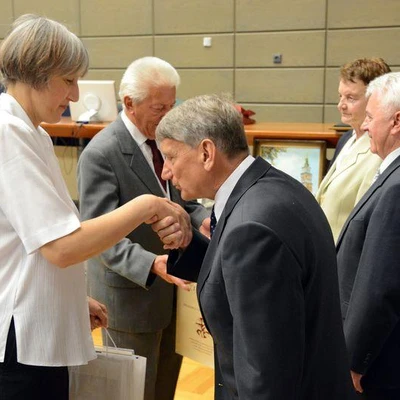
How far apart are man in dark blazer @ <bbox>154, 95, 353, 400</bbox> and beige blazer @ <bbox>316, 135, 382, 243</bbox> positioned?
4.20ft

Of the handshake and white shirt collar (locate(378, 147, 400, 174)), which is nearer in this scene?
the handshake

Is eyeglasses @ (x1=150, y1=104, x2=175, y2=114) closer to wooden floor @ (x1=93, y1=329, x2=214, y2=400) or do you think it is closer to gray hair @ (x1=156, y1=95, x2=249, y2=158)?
gray hair @ (x1=156, y1=95, x2=249, y2=158)

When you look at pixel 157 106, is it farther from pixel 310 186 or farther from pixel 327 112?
pixel 327 112

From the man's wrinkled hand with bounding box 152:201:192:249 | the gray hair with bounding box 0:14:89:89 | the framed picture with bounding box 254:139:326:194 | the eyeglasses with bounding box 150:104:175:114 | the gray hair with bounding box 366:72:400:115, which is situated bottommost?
the framed picture with bounding box 254:139:326:194

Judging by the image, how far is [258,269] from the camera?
48.4 inches

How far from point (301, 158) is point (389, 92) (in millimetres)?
1722

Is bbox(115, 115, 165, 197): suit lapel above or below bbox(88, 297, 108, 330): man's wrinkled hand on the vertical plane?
above

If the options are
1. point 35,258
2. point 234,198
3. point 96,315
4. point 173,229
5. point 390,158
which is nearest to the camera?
point 234,198

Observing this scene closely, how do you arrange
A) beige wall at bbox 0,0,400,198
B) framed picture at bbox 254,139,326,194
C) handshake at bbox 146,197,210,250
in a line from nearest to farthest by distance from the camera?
handshake at bbox 146,197,210,250
framed picture at bbox 254,139,326,194
beige wall at bbox 0,0,400,198

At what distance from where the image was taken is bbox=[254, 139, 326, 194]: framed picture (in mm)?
3699

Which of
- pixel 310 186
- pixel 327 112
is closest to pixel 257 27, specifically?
pixel 327 112

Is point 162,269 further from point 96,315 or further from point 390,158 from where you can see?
point 390,158

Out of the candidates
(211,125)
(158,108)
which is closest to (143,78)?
(158,108)

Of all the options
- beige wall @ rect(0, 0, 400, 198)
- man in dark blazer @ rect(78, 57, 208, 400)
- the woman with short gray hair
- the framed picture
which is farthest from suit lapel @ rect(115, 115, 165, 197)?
beige wall @ rect(0, 0, 400, 198)
